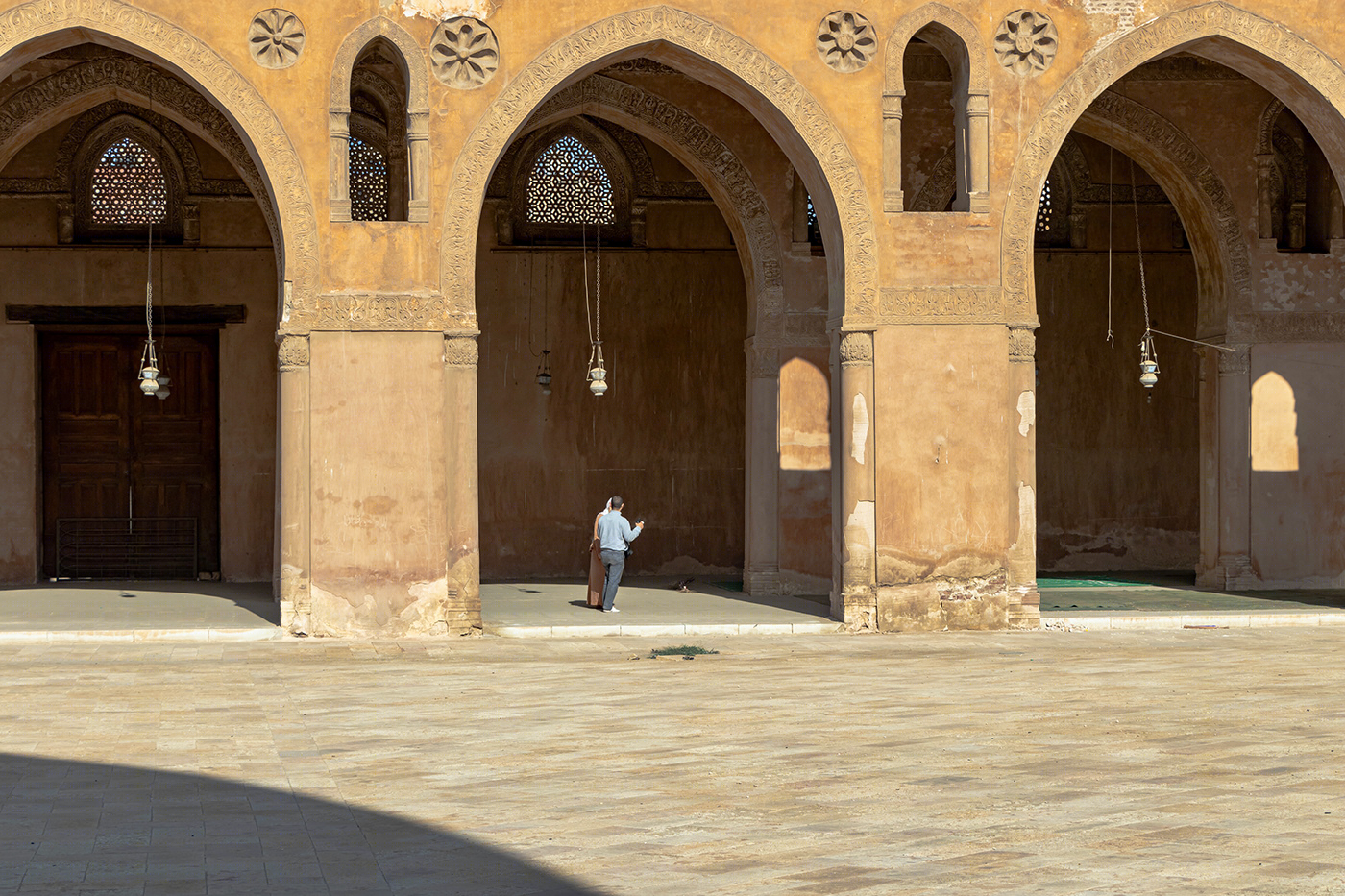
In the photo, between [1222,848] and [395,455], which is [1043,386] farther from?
[1222,848]

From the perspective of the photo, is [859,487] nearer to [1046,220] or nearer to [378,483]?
[378,483]

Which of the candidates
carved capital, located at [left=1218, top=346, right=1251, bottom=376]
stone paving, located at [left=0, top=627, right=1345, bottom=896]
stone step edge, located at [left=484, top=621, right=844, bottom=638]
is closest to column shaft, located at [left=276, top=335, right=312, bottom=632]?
stone paving, located at [left=0, top=627, right=1345, bottom=896]

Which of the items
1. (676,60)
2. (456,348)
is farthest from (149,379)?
(676,60)

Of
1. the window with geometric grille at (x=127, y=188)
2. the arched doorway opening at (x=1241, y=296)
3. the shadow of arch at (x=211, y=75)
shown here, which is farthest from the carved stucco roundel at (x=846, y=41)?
the window with geometric grille at (x=127, y=188)

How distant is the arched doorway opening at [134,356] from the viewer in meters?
17.3

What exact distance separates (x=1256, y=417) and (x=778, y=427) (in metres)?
5.10

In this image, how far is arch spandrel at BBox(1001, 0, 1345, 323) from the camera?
521 inches

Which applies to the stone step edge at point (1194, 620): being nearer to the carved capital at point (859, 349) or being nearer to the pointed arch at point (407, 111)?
the carved capital at point (859, 349)

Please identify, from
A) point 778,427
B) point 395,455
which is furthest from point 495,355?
point 395,455

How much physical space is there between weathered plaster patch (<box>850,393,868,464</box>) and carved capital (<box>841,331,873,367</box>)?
28 centimetres

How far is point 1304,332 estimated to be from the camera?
53.6 feet

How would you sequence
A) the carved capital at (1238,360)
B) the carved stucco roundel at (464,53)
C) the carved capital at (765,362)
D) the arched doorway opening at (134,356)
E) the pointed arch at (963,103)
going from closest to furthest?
the carved stucco roundel at (464,53) → the pointed arch at (963,103) → the carved capital at (765,362) → the carved capital at (1238,360) → the arched doorway opening at (134,356)

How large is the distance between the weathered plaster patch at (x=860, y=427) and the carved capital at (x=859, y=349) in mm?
275

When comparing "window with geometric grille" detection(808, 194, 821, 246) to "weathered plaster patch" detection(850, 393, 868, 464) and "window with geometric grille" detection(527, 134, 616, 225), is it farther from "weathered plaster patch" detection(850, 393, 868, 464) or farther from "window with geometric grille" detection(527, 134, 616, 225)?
"weathered plaster patch" detection(850, 393, 868, 464)
